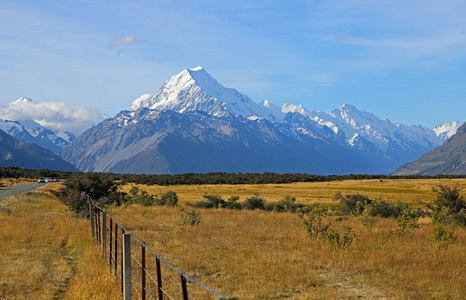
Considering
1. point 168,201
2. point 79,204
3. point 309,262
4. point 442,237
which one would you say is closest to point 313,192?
point 168,201

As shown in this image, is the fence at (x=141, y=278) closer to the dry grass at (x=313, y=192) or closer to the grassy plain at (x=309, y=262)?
the grassy plain at (x=309, y=262)

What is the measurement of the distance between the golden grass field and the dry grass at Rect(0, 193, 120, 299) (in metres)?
0.03

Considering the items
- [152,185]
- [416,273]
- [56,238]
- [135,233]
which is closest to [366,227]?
[416,273]

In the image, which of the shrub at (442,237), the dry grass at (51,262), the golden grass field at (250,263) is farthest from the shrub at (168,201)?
the shrub at (442,237)

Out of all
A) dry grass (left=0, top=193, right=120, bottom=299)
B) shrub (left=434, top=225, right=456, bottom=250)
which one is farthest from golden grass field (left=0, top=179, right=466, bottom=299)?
shrub (left=434, top=225, right=456, bottom=250)

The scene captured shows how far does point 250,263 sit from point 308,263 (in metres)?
2.19

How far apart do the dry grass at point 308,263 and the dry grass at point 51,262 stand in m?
2.59

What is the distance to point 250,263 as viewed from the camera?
15.2 m

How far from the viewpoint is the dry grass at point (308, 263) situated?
478 inches

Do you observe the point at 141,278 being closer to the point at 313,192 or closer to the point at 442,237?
the point at 442,237

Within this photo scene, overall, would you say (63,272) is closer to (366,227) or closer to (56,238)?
(56,238)

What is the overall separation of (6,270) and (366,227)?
19.6m

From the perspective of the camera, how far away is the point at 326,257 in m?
16.8

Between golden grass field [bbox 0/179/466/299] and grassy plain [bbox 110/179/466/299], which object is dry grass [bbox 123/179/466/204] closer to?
golden grass field [bbox 0/179/466/299]
